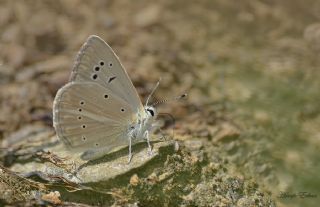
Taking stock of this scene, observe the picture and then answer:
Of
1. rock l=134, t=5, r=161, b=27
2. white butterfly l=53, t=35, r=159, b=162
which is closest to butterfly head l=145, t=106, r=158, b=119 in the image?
white butterfly l=53, t=35, r=159, b=162

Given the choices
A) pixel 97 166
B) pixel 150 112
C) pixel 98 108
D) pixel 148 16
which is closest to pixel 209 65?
pixel 148 16

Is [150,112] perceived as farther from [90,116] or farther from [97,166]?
[97,166]

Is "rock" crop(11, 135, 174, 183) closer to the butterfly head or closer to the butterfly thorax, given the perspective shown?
the butterfly thorax

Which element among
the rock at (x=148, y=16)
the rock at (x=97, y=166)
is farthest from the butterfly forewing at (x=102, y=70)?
the rock at (x=148, y=16)

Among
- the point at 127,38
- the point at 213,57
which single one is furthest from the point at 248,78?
the point at 127,38

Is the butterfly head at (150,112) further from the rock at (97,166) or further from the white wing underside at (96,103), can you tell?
the rock at (97,166)
